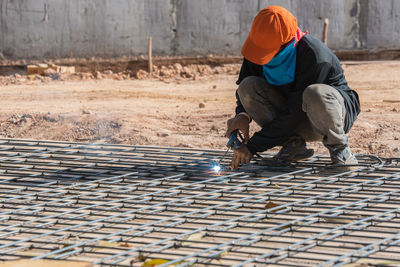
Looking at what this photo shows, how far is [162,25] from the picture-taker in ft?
32.4

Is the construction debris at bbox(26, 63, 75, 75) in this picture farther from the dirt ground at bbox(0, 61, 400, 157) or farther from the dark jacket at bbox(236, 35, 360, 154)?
the dark jacket at bbox(236, 35, 360, 154)

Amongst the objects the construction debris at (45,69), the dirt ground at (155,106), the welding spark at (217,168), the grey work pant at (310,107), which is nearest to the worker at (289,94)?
the grey work pant at (310,107)

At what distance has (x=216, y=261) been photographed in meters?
2.04

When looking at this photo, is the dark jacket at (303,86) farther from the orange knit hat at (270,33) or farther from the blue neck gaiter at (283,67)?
the orange knit hat at (270,33)

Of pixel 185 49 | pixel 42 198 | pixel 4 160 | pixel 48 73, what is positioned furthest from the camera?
pixel 185 49

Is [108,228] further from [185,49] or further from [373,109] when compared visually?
[185,49]

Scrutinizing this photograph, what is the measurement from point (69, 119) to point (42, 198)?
8.85ft

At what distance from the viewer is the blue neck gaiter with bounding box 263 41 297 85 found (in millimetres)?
2802

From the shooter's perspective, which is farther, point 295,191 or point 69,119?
point 69,119

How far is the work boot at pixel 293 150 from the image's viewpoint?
323cm

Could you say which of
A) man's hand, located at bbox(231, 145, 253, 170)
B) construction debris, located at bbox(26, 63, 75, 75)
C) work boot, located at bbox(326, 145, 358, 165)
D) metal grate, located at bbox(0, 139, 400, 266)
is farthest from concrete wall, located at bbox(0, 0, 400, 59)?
man's hand, located at bbox(231, 145, 253, 170)

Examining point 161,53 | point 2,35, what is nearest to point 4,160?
point 161,53

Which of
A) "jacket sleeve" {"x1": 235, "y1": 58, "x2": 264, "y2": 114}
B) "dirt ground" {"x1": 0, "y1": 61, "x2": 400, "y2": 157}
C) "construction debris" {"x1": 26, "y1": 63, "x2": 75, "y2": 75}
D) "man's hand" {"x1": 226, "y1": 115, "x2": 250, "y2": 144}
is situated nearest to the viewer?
"man's hand" {"x1": 226, "y1": 115, "x2": 250, "y2": 144}

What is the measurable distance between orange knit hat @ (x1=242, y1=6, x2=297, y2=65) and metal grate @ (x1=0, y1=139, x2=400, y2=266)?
71 cm
